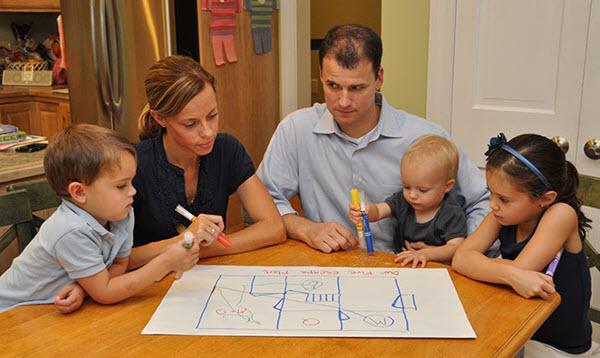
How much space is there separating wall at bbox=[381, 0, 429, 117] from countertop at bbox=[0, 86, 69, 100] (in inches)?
102

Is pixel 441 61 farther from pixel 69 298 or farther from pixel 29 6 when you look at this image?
pixel 29 6

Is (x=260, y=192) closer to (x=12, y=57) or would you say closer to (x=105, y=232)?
(x=105, y=232)

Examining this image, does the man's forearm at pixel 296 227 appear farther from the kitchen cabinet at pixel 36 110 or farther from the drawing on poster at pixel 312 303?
the kitchen cabinet at pixel 36 110

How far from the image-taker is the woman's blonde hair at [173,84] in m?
1.54

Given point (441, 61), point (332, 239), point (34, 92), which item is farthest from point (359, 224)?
point (34, 92)

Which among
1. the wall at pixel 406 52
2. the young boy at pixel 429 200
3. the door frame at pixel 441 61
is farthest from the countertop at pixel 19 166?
the door frame at pixel 441 61

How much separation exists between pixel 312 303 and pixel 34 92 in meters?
3.84

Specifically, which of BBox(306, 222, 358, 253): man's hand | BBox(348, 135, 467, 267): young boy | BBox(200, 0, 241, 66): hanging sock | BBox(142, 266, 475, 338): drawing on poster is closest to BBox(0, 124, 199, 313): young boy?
BBox(142, 266, 475, 338): drawing on poster

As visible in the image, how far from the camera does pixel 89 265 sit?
49.8 inches

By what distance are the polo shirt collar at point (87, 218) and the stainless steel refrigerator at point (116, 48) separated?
213cm

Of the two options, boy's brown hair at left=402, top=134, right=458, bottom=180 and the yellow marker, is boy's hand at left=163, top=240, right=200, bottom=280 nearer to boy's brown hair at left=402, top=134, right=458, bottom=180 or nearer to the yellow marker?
the yellow marker

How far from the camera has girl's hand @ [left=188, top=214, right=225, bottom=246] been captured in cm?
142

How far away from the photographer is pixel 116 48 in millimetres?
3295

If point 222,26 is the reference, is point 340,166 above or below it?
below
